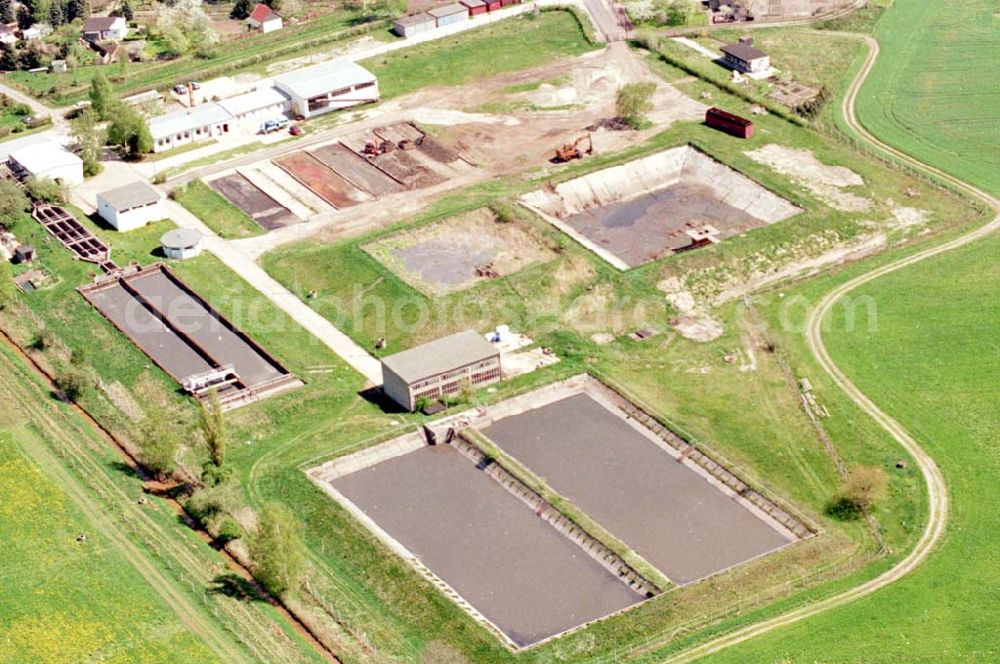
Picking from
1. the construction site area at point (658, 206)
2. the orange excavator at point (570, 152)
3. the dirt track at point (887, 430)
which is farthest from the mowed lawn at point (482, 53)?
the dirt track at point (887, 430)

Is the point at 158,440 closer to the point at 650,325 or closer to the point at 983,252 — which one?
the point at 650,325

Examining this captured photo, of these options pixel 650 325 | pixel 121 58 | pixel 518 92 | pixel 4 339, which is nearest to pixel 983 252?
pixel 650 325

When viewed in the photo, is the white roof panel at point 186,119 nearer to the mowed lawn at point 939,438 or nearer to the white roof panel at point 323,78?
the white roof panel at point 323,78

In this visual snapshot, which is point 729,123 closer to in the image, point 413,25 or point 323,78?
point 323,78

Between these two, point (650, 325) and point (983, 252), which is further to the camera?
point (983, 252)

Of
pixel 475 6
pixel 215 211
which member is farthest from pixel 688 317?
pixel 475 6

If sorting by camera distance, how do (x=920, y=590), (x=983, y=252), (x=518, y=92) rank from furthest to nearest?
(x=518, y=92)
(x=983, y=252)
(x=920, y=590)


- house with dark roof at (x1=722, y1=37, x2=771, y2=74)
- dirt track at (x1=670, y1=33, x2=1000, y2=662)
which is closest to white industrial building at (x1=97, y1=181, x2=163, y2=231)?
dirt track at (x1=670, y1=33, x2=1000, y2=662)
